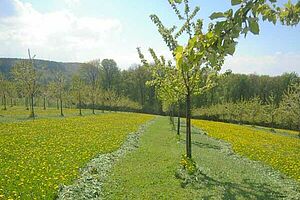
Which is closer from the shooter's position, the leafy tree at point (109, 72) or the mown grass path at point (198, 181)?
the mown grass path at point (198, 181)

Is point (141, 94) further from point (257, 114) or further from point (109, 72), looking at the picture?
point (257, 114)

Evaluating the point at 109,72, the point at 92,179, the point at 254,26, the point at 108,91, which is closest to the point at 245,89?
the point at 108,91

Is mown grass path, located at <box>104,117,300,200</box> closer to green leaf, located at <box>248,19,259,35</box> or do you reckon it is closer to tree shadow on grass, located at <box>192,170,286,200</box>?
tree shadow on grass, located at <box>192,170,286,200</box>

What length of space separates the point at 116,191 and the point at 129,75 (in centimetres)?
10414

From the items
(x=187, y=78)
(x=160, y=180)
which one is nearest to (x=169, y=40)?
(x=187, y=78)

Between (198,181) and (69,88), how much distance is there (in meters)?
87.0

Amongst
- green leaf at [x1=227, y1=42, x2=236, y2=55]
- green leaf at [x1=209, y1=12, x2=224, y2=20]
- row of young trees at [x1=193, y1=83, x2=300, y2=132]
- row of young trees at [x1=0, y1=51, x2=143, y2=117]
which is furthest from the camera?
row of young trees at [x1=193, y1=83, x2=300, y2=132]

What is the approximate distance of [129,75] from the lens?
115 meters

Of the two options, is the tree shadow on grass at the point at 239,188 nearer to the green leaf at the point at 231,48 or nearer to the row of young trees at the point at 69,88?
the green leaf at the point at 231,48

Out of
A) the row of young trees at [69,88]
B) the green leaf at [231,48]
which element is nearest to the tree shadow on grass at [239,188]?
the green leaf at [231,48]

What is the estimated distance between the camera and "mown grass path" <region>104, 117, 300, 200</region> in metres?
11.6

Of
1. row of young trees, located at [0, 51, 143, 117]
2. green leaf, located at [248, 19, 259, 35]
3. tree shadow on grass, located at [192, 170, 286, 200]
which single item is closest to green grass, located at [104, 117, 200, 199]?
tree shadow on grass, located at [192, 170, 286, 200]

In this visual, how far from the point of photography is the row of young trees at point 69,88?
53.2 meters

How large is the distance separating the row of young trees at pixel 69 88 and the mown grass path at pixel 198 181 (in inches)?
1366
